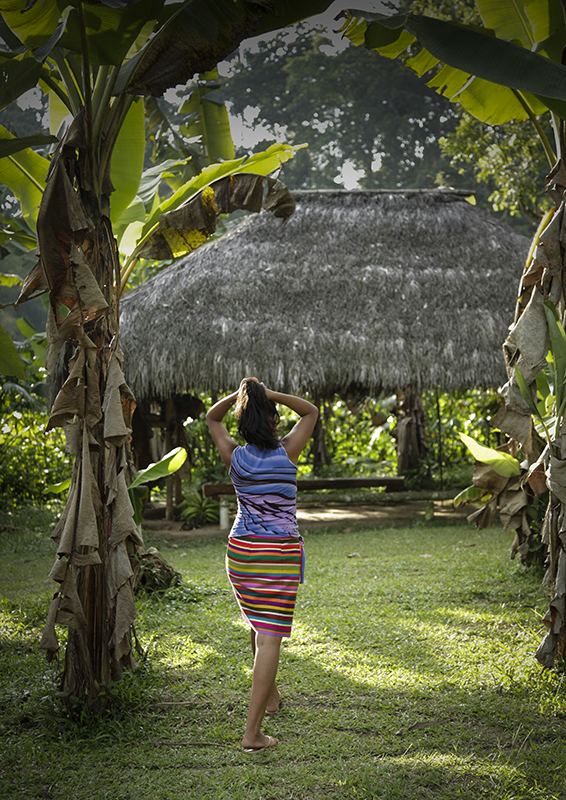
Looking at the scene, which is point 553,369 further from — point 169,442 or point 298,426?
point 169,442

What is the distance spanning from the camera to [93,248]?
2998 mm

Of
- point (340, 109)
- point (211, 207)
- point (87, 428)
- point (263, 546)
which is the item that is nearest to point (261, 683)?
point (263, 546)

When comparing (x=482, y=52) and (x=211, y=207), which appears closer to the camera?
(x=482, y=52)

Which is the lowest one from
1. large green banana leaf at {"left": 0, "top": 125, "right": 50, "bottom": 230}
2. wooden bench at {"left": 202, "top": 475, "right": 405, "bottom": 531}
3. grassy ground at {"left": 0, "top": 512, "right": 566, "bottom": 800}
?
grassy ground at {"left": 0, "top": 512, "right": 566, "bottom": 800}

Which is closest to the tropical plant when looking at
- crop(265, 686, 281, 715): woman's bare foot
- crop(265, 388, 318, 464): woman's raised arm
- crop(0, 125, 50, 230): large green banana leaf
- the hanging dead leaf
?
the hanging dead leaf

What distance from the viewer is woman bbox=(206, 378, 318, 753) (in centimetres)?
263

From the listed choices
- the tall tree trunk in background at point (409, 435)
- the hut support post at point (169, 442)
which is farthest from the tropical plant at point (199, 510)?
the tall tree trunk in background at point (409, 435)

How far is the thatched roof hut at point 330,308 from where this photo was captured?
7750 mm

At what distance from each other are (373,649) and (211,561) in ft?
9.97

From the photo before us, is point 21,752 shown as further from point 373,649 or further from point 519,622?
point 519,622

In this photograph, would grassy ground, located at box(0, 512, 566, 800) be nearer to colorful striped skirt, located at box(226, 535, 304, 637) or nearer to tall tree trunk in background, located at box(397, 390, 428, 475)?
colorful striped skirt, located at box(226, 535, 304, 637)

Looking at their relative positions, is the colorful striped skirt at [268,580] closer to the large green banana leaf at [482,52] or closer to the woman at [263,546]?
the woman at [263,546]

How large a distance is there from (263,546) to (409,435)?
8859 mm

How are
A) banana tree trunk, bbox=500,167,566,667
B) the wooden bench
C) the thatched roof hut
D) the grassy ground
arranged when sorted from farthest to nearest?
the wooden bench < the thatched roof hut < banana tree trunk, bbox=500,167,566,667 < the grassy ground
